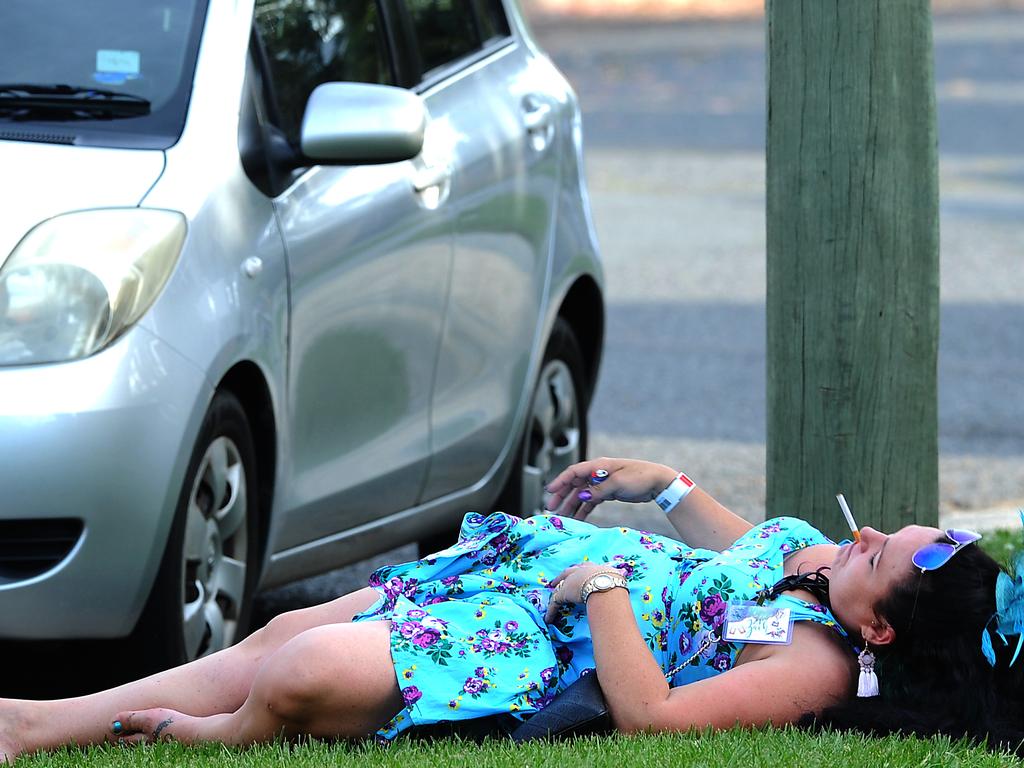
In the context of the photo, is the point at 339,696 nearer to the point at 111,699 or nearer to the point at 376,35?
the point at 111,699

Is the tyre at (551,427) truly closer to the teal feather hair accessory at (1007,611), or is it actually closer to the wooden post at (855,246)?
the wooden post at (855,246)

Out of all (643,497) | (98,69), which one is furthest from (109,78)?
(643,497)

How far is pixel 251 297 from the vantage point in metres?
4.36

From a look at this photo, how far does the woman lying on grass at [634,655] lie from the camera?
3498 mm

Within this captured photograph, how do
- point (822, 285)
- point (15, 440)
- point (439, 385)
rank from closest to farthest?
point (15, 440)
point (822, 285)
point (439, 385)

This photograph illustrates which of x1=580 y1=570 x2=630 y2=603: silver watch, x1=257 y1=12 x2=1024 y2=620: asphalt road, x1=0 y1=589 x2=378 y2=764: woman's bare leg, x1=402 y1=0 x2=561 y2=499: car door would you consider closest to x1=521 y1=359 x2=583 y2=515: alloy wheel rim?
x1=402 y1=0 x2=561 y2=499: car door

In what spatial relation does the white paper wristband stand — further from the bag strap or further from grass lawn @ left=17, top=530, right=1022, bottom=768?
grass lawn @ left=17, top=530, right=1022, bottom=768

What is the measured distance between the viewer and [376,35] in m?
5.41

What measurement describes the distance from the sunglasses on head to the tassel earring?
0.64 feet

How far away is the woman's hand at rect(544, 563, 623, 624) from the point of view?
3.57 metres

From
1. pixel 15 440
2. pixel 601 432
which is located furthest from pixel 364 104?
pixel 601 432

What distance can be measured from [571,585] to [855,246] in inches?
53.8

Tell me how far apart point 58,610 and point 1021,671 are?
1898 millimetres

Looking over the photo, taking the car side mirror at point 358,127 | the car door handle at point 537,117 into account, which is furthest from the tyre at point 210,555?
the car door handle at point 537,117
